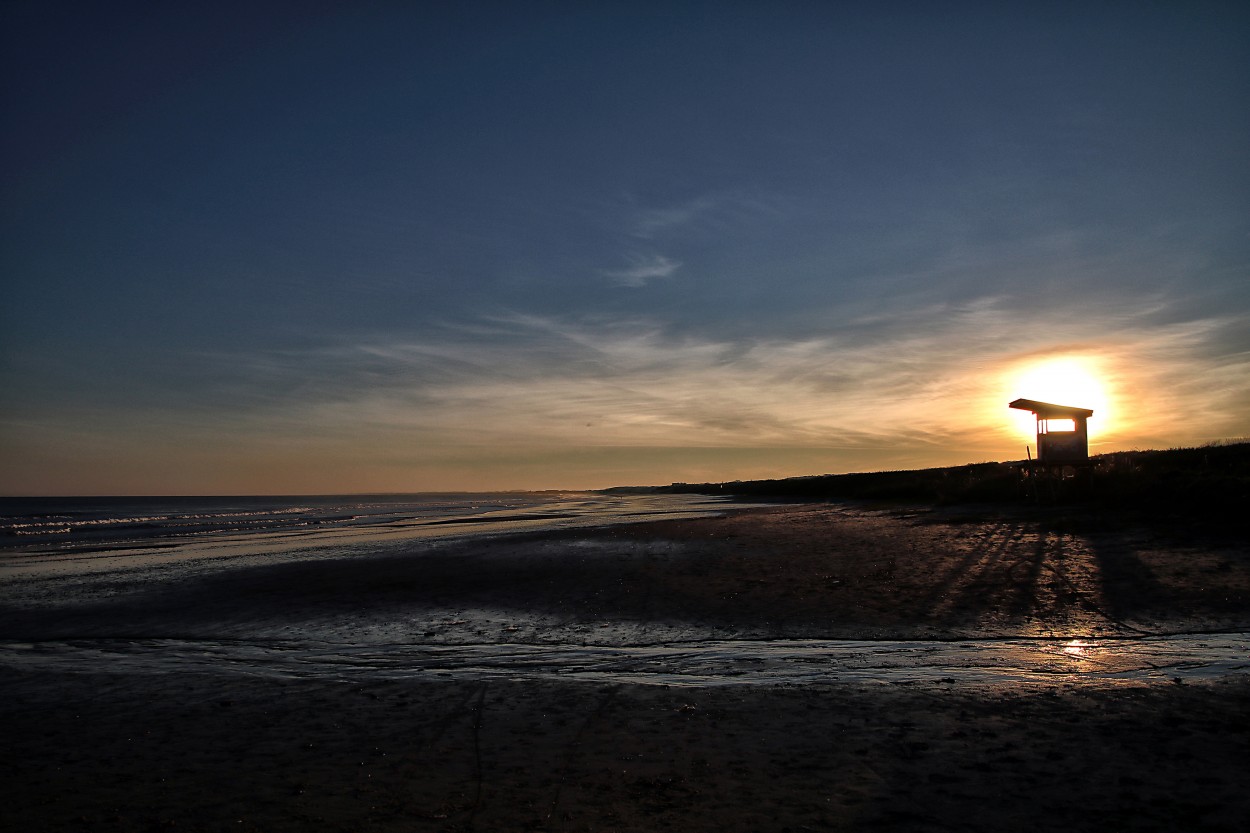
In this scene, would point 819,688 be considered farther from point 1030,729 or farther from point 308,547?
point 308,547

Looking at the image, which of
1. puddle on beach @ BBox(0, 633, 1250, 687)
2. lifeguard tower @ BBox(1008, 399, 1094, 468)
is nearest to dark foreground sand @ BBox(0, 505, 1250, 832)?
puddle on beach @ BBox(0, 633, 1250, 687)

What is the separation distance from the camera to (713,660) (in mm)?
9812

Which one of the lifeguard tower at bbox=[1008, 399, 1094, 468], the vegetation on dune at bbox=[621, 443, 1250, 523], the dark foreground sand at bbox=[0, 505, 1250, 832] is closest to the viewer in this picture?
the dark foreground sand at bbox=[0, 505, 1250, 832]

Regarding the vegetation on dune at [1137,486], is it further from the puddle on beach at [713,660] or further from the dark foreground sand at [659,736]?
the puddle on beach at [713,660]

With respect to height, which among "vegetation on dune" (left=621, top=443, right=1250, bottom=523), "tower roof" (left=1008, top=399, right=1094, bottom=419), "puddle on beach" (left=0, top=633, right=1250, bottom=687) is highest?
"tower roof" (left=1008, top=399, right=1094, bottom=419)

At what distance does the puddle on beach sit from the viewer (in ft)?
28.0

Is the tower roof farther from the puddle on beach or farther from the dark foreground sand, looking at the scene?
the puddle on beach

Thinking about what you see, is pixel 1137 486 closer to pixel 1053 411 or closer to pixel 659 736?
pixel 1053 411

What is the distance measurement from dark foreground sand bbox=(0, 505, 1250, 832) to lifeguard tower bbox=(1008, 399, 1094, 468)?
1881 centimetres

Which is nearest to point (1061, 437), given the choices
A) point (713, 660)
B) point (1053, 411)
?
point (1053, 411)

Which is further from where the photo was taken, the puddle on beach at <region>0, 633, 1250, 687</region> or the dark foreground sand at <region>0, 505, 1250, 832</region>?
the puddle on beach at <region>0, 633, 1250, 687</region>

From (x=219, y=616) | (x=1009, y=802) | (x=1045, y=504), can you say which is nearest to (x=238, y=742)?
(x=1009, y=802)

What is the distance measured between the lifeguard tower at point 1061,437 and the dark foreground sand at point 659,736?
61.7 feet

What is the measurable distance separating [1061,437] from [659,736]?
3071 centimetres
